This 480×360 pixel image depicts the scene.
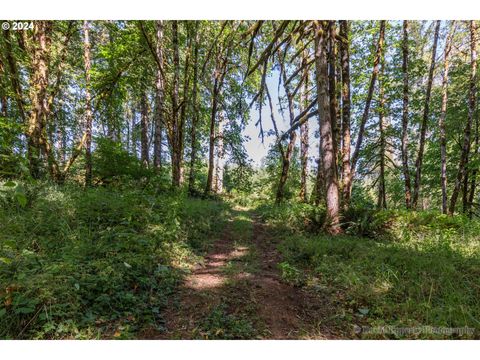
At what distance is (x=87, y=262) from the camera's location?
355 centimetres

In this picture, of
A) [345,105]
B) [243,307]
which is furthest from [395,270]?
[345,105]

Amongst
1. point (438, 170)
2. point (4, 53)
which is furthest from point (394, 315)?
point (438, 170)

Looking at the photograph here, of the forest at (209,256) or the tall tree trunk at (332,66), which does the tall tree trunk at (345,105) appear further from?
the tall tree trunk at (332,66)

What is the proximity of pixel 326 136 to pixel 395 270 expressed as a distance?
3.75 m

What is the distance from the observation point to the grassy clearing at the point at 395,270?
306 cm

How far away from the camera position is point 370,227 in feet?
21.6

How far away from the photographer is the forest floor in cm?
278

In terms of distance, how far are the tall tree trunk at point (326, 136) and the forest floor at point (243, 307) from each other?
2736mm

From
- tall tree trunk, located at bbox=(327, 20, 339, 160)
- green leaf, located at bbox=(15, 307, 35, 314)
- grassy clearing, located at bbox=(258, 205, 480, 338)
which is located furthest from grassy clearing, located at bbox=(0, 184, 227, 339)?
tall tree trunk, located at bbox=(327, 20, 339, 160)

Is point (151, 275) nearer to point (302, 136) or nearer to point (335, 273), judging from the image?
point (335, 273)

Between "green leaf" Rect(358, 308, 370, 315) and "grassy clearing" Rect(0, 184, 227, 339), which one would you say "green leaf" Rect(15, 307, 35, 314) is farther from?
"green leaf" Rect(358, 308, 370, 315)

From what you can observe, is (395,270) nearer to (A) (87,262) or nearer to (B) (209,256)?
(B) (209,256)

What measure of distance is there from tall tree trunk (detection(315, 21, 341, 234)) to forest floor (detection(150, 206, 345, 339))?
2.74m

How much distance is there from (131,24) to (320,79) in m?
9.60
